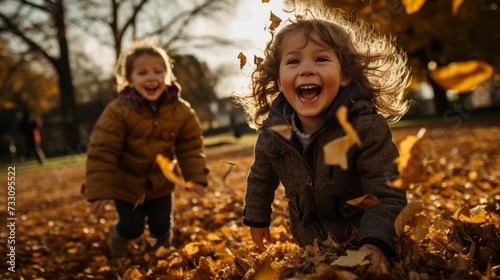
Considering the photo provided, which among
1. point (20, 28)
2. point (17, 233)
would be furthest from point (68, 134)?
point (17, 233)

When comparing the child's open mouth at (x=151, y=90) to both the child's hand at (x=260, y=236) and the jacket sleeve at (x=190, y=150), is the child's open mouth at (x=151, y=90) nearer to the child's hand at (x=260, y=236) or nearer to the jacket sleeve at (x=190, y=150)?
the jacket sleeve at (x=190, y=150)

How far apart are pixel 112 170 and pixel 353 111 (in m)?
1.78

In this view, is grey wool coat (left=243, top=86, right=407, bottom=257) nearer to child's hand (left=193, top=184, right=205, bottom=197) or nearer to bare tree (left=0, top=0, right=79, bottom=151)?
child's hand (left=193, top=184, right=205, bottom=197)

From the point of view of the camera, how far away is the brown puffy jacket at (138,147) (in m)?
2.99

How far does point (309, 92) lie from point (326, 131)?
0.20 metres

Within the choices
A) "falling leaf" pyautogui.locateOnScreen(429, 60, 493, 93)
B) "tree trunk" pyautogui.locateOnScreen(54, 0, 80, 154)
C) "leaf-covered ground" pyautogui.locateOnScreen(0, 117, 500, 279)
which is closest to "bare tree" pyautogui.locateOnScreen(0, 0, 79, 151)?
"tree trunk" pyautogui.locateOnScreen(54, 0, 80, 154)

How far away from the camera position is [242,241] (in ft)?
10.0

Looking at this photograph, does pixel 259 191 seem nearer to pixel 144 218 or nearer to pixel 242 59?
pixel 242 59

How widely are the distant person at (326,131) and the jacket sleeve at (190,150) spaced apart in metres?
0.95

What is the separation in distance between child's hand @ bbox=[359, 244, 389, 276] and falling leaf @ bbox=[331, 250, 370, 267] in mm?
33

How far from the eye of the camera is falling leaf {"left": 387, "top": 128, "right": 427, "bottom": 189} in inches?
50.2

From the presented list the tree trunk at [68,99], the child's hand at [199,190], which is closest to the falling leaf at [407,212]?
the child's hand at [199,190]

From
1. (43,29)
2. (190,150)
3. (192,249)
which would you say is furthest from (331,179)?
(43,29)

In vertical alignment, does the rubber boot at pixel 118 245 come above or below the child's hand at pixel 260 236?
below
